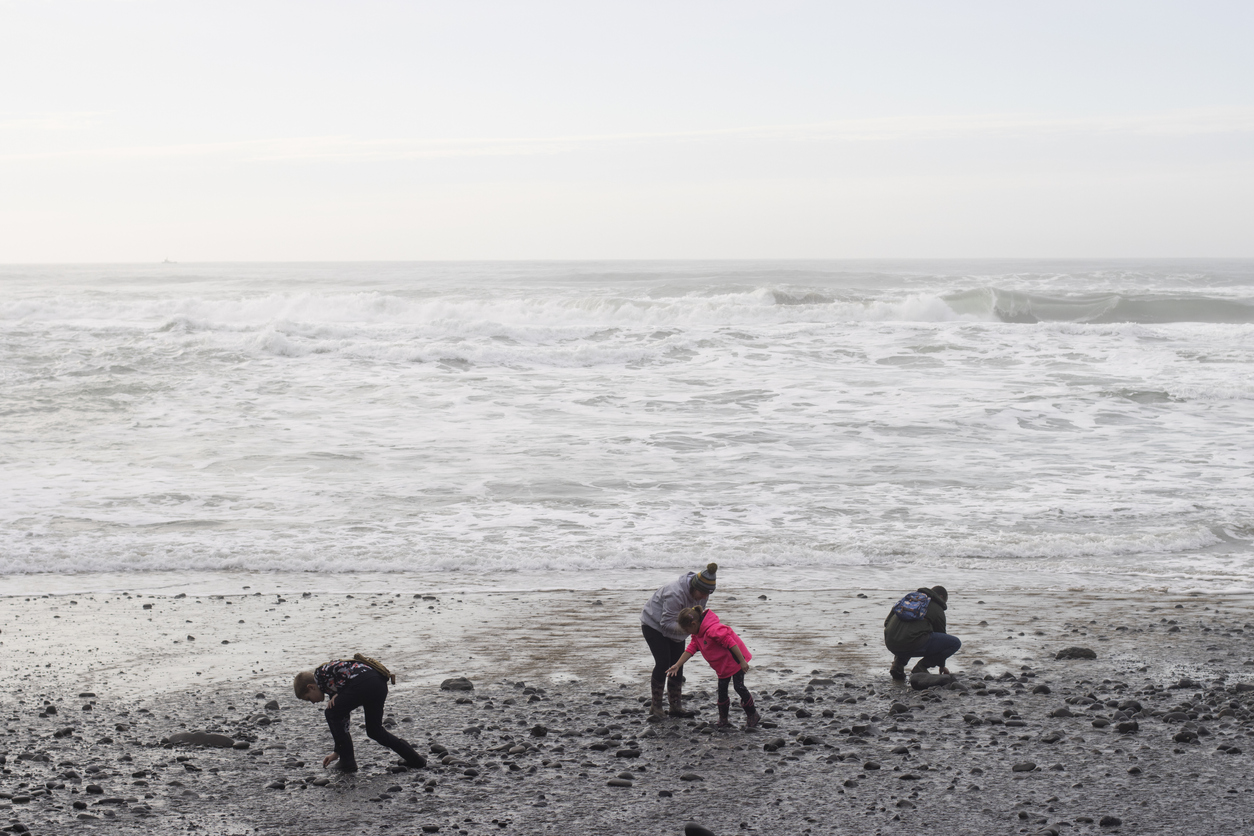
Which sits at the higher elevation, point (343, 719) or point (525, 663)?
point (343, 719)

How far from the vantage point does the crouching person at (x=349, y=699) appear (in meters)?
5.00

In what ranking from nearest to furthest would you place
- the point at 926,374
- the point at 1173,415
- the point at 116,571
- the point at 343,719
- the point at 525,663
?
the point at 343,719
the point at 525,663
the point at 116,571
the point at 1173,415
the point at 926,374

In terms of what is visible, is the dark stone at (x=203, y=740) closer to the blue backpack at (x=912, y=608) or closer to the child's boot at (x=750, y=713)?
the child's boot at (x=750, y=713)

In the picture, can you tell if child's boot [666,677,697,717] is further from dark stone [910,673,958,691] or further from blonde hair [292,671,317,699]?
blonde hair [292,671,317,699]

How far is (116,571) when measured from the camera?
9.33m

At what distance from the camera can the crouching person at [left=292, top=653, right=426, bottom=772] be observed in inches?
197

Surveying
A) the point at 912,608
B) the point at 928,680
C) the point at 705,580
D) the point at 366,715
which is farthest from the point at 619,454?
the point at 366,715

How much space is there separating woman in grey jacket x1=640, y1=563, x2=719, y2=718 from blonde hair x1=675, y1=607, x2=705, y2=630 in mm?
95

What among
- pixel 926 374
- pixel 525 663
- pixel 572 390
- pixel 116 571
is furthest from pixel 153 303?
pixel 525 663

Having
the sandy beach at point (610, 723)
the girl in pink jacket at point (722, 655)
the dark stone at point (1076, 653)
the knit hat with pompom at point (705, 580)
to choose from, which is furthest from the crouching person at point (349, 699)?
the dark stone at point (1076, 653)

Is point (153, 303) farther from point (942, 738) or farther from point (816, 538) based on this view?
point (942, 738)

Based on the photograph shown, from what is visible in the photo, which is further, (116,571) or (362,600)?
(116,571)

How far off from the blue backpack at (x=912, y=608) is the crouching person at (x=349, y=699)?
124 inches

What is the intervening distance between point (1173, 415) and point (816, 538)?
10.8 metres
